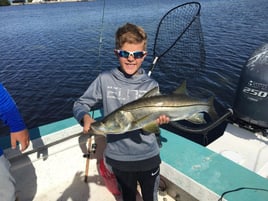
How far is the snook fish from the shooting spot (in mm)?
2629

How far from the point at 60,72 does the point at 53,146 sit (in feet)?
42.9

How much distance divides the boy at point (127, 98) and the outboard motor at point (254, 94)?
2.62m

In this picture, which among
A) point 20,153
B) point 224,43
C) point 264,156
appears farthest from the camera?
point 224,43

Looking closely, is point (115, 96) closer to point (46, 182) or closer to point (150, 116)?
point (150, 116)

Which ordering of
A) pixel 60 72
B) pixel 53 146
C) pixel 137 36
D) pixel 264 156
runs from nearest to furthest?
pixel 137 36 → pixel 53 146 → pixel 264 156 → pixel 60 72

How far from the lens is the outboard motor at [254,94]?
15.3 ft

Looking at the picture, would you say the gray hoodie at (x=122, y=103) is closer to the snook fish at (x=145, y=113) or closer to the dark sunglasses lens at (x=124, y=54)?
A: the dark sunglasses lens at (x=124, y=54)

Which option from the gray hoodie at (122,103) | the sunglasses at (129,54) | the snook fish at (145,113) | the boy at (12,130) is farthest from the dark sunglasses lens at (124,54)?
the boy at (12,130)

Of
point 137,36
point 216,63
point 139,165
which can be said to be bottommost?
point 216,63

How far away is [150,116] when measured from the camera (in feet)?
8.95

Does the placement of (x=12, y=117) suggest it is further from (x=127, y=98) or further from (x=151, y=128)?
(x=151, y=128)

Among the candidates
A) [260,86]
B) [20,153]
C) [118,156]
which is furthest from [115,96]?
[260,86]

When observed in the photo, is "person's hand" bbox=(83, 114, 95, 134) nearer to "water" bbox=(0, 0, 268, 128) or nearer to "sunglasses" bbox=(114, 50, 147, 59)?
"sunglasses" bbox=(114, 50, 147, 59)

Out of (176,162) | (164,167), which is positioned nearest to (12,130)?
(164,167)
